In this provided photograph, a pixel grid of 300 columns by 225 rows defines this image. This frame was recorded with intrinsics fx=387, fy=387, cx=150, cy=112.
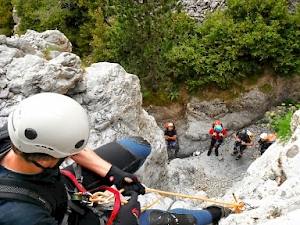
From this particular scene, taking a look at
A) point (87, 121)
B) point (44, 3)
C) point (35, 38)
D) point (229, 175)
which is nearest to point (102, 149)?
point (87, 121)

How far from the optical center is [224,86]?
1569 centimetres

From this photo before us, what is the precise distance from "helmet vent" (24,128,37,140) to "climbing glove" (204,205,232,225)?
8.72 feet

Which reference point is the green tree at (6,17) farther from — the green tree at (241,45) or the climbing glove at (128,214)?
the climbing glove at (128,214)

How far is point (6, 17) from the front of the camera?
2361 cm

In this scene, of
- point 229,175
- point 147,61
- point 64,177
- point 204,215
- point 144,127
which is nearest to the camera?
point 64,177

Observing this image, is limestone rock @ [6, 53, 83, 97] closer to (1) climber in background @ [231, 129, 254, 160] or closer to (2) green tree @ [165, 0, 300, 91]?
(1) climber in background @ [231, 129, 254, 160]

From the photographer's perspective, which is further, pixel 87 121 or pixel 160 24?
pixel 160 24

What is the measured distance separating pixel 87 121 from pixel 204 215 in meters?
2.24

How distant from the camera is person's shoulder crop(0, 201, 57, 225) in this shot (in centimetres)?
238

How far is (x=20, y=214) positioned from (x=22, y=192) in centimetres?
14

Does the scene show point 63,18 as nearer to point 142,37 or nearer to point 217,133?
point 142,37

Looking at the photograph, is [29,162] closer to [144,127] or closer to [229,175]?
[144,127]

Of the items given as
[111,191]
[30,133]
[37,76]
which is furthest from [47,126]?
[37,76]

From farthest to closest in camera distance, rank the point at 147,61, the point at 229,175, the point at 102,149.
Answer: the point at 147,61 → the point at 229,175 → the point at 102,149
